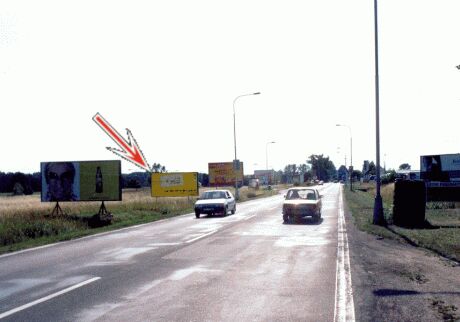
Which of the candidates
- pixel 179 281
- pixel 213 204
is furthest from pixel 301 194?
pixel 179 281

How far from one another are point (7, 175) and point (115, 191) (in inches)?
4042

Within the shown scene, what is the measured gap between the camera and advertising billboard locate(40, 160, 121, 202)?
29.4 metres

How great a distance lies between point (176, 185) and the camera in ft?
161

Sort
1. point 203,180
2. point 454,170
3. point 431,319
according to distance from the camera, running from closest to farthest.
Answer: point 431,319
point 454,170
point 203,180

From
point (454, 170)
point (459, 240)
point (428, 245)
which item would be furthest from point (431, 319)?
point (454, 170)

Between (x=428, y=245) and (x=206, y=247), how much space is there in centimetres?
631

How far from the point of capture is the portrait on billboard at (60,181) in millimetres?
30141

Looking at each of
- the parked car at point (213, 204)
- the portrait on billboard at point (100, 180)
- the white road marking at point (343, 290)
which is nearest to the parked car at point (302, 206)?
the parked car at point (213, 204)

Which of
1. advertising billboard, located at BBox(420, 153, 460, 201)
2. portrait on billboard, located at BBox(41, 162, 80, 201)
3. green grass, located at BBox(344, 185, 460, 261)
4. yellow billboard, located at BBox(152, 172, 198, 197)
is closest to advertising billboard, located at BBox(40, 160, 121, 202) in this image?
portrait on billboard, located at BBox(41, 162, 80, 201)

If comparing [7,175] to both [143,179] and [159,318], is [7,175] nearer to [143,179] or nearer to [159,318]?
[143,179]

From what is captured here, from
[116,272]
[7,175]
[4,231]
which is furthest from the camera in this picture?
[7,175]

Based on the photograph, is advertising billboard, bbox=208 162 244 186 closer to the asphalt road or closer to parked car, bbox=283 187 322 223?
parked car, bbox=283 187 322 223

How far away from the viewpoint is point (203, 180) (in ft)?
566

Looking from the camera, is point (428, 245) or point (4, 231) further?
point (4, 231)
